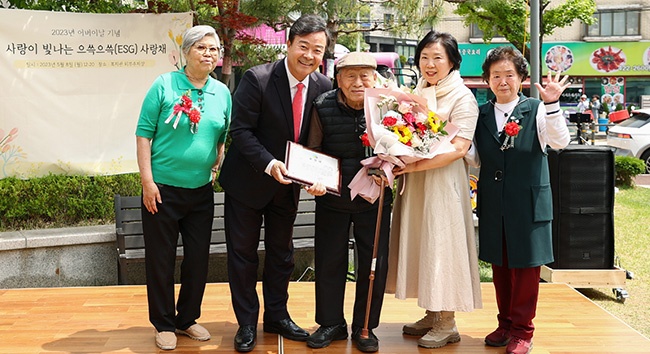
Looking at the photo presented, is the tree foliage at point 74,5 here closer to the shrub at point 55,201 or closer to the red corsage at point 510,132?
the shrub at point 55,201

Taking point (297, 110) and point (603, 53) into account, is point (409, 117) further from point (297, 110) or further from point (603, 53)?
point (603, 53)

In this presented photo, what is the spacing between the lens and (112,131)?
6.31 metres

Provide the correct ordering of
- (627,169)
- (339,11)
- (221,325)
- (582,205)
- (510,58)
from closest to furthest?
(510,58)
(221,325)
(582,205)
(339,11)
(627,169)

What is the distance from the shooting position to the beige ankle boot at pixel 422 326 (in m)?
4.37

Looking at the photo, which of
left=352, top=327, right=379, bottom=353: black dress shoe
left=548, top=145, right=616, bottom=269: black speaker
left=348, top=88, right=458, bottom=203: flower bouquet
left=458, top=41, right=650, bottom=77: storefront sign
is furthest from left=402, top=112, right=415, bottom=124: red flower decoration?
left=458, top=41, right=650, bottom=77: storefront sign

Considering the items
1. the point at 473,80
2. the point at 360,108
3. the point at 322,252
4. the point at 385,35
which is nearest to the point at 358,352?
the point at 322,252

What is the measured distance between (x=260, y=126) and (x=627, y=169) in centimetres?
888

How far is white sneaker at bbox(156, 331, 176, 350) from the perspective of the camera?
4.10 meters

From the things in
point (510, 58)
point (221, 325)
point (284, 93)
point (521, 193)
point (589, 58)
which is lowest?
point (221, 325)

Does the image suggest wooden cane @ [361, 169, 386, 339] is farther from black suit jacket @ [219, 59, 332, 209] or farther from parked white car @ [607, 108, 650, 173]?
parked white car @ [607, 108, 650, 173]

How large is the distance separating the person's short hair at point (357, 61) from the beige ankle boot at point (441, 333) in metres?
1.39

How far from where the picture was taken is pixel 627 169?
11.5 metres

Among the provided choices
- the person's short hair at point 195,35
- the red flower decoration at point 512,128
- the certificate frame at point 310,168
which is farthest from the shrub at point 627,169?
the person's short hair at point 195,35

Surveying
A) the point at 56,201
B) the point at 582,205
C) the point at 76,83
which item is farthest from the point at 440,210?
the point at 76,83
